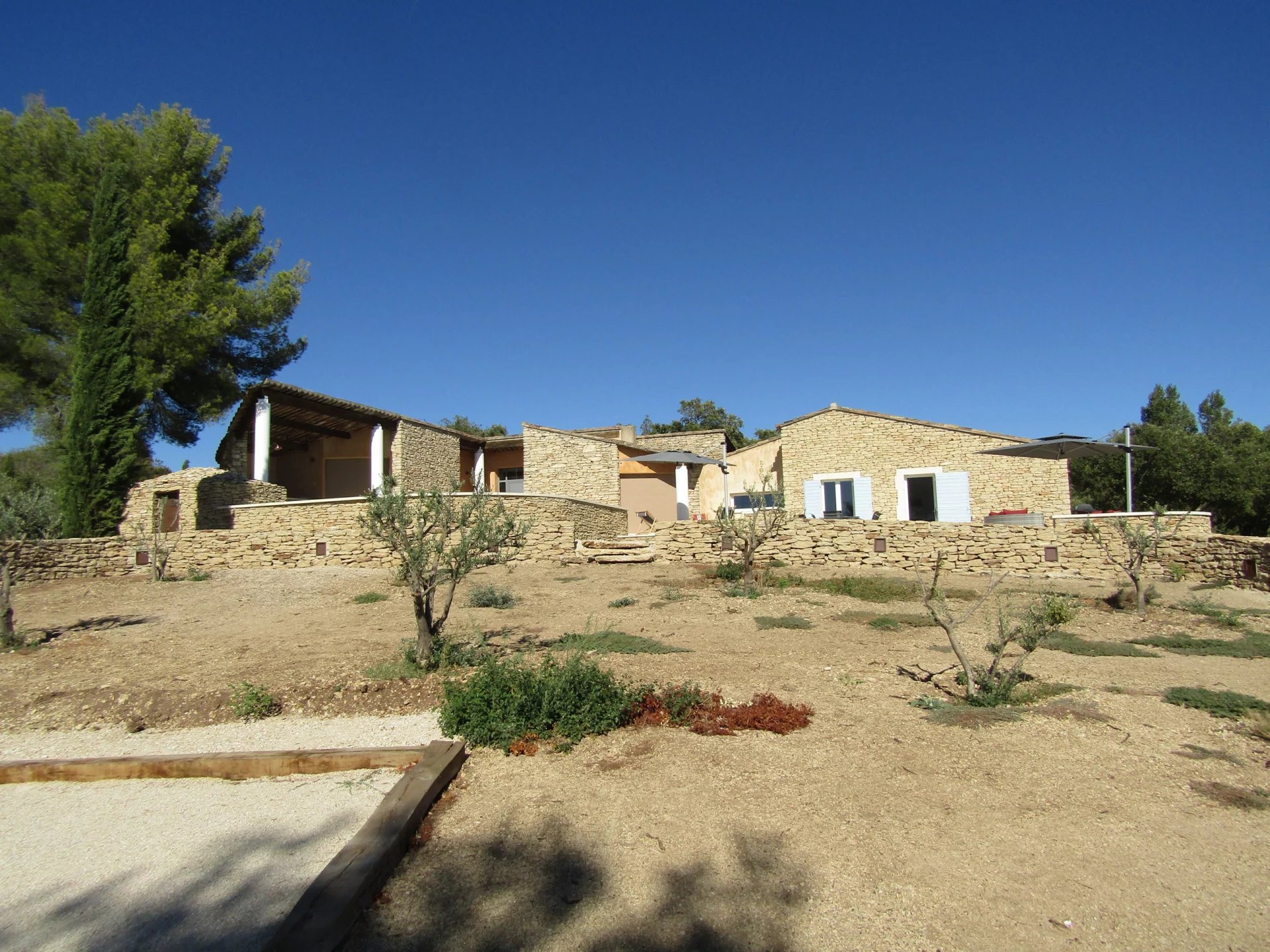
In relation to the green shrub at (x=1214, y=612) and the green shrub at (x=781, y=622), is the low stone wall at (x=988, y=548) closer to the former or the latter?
the green shrub at (x=1214, y=612)

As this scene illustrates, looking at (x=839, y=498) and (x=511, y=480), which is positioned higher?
(x=511, y=480)

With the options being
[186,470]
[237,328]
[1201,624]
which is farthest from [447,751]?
[237,328]

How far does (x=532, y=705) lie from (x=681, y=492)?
19753mm

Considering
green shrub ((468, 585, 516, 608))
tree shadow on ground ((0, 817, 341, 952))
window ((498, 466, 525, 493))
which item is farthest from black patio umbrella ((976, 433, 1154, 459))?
window ((498, 466, 525, 493))

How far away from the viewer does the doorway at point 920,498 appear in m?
21.9

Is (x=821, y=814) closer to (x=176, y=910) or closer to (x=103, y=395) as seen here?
(x=176, y=910)

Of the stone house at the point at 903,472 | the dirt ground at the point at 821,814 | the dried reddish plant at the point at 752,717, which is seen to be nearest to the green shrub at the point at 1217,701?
the dirt ground at the point at 821,814

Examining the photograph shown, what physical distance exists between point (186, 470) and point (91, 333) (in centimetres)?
400

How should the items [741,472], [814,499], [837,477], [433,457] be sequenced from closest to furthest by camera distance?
[837,477] < [814,499] < [433,457] < [741,472]

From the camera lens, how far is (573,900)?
3.40 meters

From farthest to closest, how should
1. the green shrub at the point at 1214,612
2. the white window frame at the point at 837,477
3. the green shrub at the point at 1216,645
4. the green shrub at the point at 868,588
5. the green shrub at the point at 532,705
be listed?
the white window frame at the point at 837,477, the green shrub at the point at 868,588, the green shrub at the point at 1214,612, the green shrub at the point at 1216,645, the green shrub at the point at 532,705

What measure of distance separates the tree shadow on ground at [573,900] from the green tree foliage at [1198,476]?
25.8 m

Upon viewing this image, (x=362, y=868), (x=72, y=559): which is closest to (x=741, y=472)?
(x=72, y=559)

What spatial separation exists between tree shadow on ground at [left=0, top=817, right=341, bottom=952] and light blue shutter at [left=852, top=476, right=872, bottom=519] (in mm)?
20172
